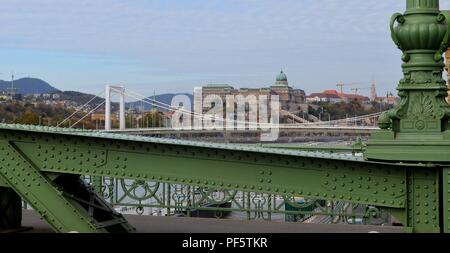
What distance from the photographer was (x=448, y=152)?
18.8ft

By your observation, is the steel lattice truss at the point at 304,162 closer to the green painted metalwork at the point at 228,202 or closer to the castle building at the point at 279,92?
the green painted metalwork at the point at 228,202

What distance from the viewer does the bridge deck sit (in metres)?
8.61

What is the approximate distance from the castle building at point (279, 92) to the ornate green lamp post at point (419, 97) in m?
103

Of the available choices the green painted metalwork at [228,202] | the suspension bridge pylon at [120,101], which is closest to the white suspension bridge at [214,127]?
the suspension bridge pylon at [120,101]

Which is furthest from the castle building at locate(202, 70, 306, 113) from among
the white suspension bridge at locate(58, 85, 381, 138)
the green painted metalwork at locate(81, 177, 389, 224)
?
the green painted metalwork at locate(81, 177, 389, 224)

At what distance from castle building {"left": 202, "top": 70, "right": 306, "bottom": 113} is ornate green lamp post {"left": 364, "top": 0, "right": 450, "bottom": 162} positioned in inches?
4049

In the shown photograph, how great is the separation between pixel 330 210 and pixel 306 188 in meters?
3.53

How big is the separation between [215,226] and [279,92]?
122m

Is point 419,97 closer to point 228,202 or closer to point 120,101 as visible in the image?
point 228,202

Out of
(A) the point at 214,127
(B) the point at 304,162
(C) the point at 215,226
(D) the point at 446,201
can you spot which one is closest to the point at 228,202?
(C) the point at 215,226

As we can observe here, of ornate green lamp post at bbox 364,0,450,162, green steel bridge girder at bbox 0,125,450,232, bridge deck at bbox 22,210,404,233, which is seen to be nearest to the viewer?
ornate green lamp post at bbox 364,0,450,162

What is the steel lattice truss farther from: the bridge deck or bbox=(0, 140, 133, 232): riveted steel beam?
the bridge deck
